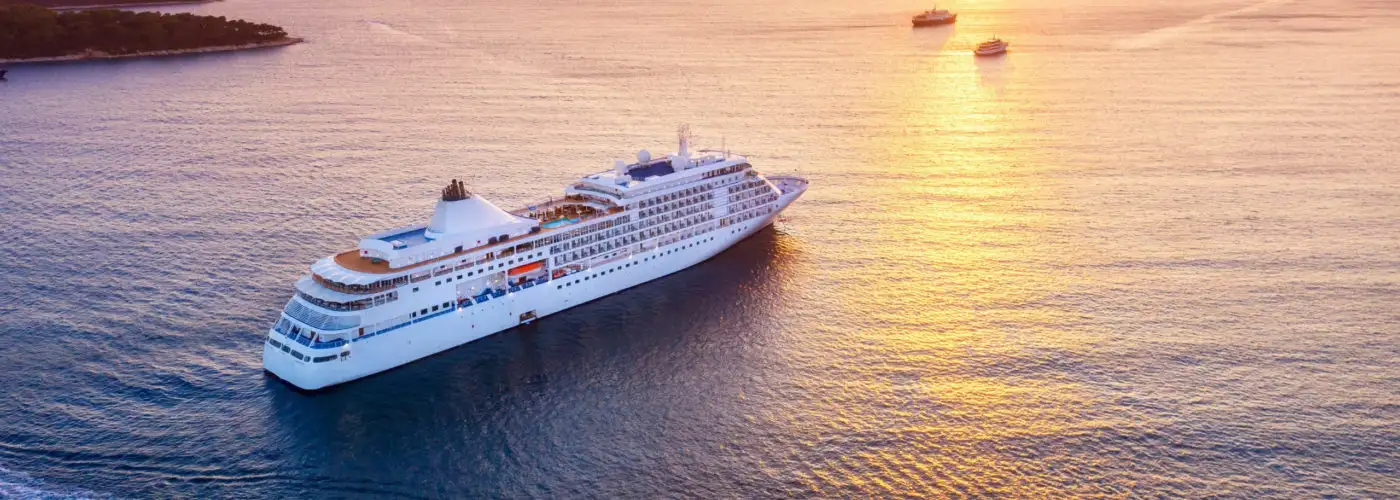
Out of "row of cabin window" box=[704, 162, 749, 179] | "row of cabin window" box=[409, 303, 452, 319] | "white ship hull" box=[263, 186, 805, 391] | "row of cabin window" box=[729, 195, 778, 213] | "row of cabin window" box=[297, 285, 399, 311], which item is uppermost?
"row of cabin window" box=[704, 162, 749, 179]

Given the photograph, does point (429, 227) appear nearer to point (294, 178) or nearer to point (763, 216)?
point (763, 216)

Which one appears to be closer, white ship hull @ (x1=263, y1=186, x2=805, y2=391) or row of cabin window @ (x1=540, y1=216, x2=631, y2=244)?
white ship hull @ (x1=263, y1=186, x2=805, y2=391)

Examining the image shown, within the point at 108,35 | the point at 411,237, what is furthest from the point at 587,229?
the point at 108,35

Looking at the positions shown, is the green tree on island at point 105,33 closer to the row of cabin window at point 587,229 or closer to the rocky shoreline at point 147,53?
the rocky shoreline at point 147,53

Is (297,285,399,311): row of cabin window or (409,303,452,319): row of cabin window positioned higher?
(297,285,399,311): row of cabin window

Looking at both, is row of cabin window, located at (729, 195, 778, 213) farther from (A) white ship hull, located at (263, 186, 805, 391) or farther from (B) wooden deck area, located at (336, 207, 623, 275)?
(B) wooden deck area, located at (336, 207, 623, 275)

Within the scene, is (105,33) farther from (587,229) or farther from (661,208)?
(587,229)

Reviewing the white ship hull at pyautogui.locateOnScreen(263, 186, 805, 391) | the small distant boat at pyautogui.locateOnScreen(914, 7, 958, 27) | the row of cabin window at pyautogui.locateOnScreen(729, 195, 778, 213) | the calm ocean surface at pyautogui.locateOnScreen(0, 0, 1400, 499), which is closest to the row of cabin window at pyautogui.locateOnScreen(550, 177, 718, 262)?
the white ship hull at pyautogui.locateOnScreen(263, 186, 805, 391)
